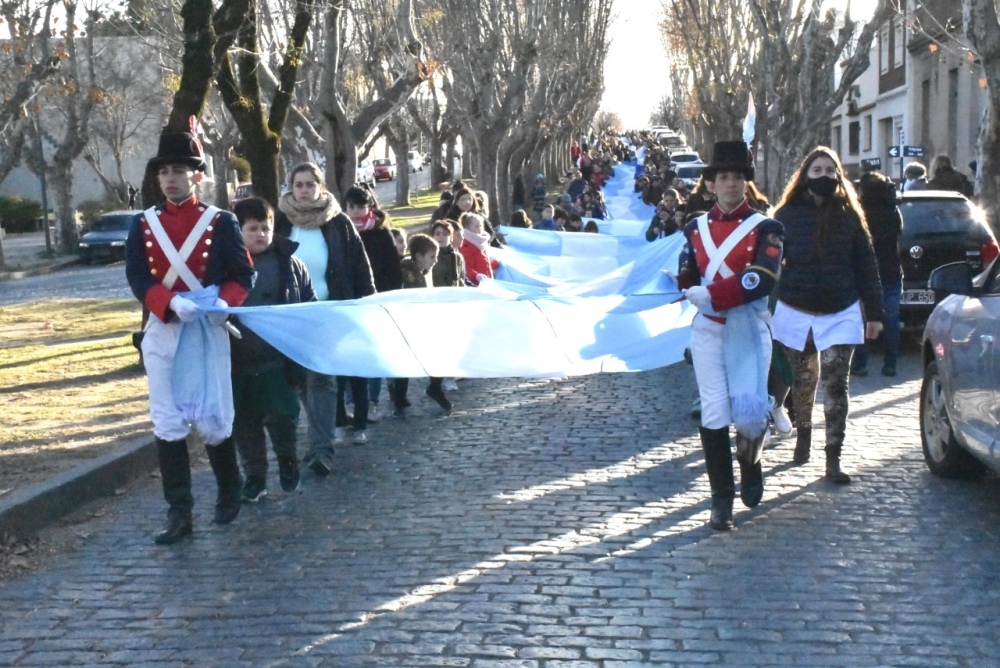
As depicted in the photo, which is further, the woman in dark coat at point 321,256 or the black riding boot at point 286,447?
the woman in dark coat at point 321,256

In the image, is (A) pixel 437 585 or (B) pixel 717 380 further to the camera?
(B) pixel 717 380

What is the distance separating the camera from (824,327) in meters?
7.95

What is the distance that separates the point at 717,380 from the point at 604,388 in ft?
17.7

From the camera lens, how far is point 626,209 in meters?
39.7

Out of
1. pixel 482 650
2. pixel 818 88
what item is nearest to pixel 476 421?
pixel 482 650

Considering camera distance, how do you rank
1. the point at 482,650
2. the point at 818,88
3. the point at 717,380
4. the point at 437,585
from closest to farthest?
1. the point at 482,650
2. the point at 437,585
3. the point at 717,380
4. the point at 818,88

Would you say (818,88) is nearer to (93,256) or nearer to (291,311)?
(93,256)

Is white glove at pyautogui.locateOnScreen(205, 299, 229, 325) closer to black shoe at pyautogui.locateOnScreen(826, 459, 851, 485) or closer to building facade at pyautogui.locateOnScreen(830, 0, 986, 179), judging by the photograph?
black shoe at pyautogui.locateOnScreen(826, 459, 851, 485)

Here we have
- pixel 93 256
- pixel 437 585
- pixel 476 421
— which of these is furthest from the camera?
pixel 93 256

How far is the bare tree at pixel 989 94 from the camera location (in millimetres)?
17859

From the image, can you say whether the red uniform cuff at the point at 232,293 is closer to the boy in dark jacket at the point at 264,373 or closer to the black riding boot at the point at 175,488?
the boy in dark jacket at the point at 264,373

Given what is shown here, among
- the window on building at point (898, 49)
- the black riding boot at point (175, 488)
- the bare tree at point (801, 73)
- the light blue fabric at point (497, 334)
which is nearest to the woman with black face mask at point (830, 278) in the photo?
the light blue fabric at point (497, 334)

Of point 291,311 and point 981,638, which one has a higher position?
point 291,311

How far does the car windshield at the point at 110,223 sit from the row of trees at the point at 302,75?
1.47 meters
